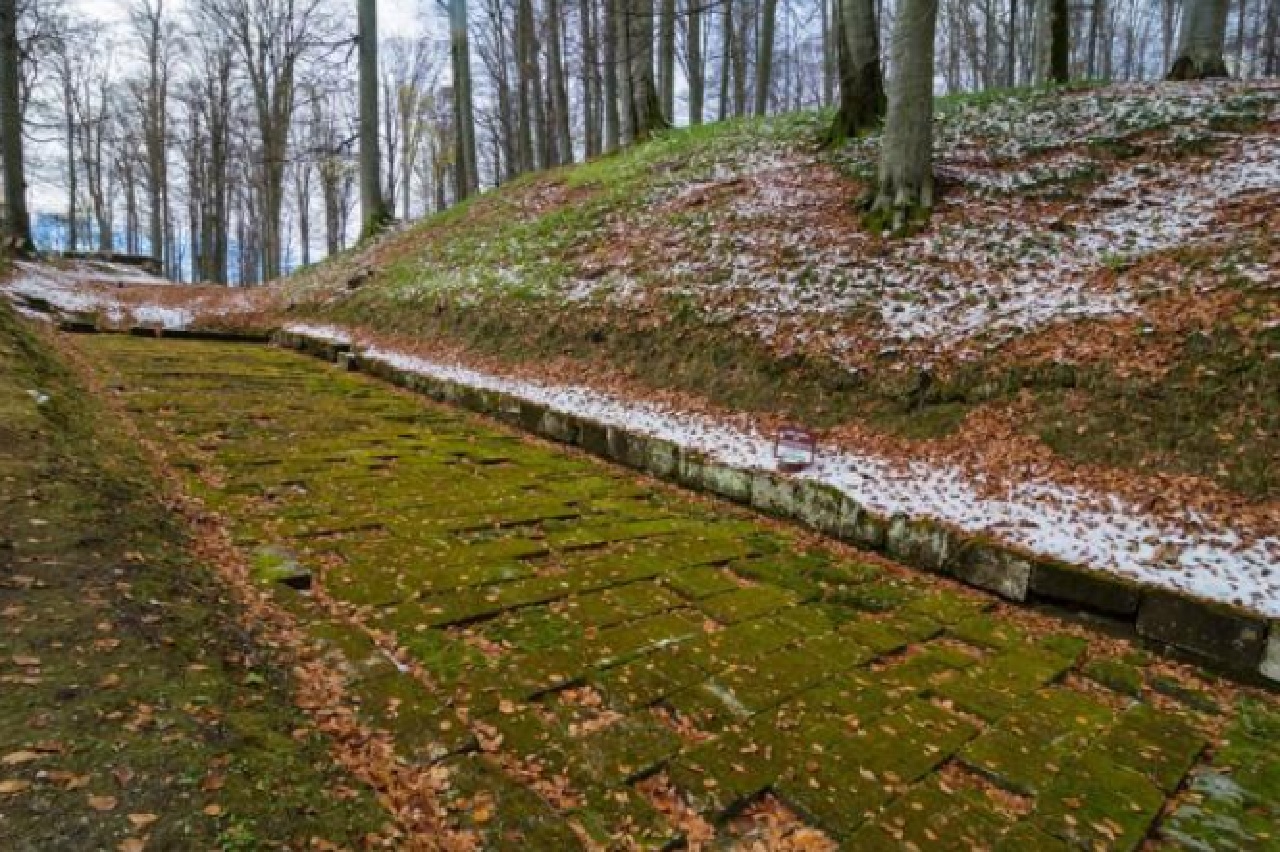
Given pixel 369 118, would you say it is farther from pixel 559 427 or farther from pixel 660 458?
pixel 660 458

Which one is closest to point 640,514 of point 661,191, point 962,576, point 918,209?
point 962,576

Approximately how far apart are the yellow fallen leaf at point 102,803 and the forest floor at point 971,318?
434 cm

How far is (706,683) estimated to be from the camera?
2689mm

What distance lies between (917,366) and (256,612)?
5.24 m

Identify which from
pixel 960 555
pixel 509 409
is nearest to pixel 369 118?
pixel 509 409

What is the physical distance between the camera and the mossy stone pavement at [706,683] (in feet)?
6.86

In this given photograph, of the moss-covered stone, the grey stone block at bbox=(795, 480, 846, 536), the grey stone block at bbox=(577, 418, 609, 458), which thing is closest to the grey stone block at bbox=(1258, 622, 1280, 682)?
the moss-covered stone

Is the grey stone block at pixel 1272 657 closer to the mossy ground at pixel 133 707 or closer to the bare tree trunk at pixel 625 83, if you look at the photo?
the mossy ground at pixel 133 707

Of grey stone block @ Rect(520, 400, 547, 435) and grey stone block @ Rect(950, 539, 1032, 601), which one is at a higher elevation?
grey stone block @ Rect(520, 400, 547, 435)

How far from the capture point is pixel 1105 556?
12.7ft

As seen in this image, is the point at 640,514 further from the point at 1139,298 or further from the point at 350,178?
the point at 350,178

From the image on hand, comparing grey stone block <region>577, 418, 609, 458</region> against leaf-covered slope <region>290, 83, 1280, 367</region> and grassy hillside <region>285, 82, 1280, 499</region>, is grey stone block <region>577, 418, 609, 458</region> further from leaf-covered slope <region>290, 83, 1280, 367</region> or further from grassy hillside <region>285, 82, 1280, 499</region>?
leaf-covered slope <region>290, 83, 1280, 367</region>

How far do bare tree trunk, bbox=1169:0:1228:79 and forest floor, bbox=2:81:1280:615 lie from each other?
4.03 ft

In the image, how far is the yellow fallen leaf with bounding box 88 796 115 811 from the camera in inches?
60.0
